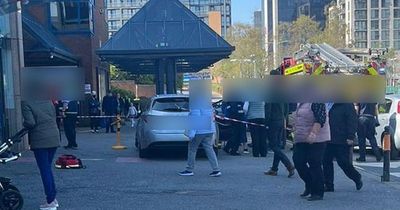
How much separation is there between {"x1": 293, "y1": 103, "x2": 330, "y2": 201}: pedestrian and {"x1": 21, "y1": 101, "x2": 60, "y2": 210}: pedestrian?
3415mm

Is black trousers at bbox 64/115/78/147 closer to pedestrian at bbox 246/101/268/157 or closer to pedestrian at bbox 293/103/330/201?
pedestrian at bbox 246/101/268/157

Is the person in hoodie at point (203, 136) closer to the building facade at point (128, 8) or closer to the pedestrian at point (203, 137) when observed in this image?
the pedestrian at point (203, 137)

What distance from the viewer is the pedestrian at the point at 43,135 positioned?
7.85 metres

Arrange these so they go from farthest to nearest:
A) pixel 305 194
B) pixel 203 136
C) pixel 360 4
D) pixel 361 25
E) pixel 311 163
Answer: pixel 361 25 < pixel 360 4 < pixel 203 136 < pixel 305 194 < pixel 311 163

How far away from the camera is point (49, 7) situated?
92.4 feet

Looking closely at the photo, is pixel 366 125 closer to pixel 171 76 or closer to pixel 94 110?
pixel 94 110

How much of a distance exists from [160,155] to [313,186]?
650 centimetres

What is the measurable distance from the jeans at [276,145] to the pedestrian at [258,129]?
2.56m

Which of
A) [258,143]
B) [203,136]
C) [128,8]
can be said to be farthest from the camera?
[128,8]

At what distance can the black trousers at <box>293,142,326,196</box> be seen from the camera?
880cm

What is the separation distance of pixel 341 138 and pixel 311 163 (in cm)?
91

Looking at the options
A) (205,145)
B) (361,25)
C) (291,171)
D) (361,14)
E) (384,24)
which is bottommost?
(291,171)

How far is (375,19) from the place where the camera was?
14312 centimetres

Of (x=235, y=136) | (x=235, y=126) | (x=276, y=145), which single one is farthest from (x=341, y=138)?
(x=235, y=136)
